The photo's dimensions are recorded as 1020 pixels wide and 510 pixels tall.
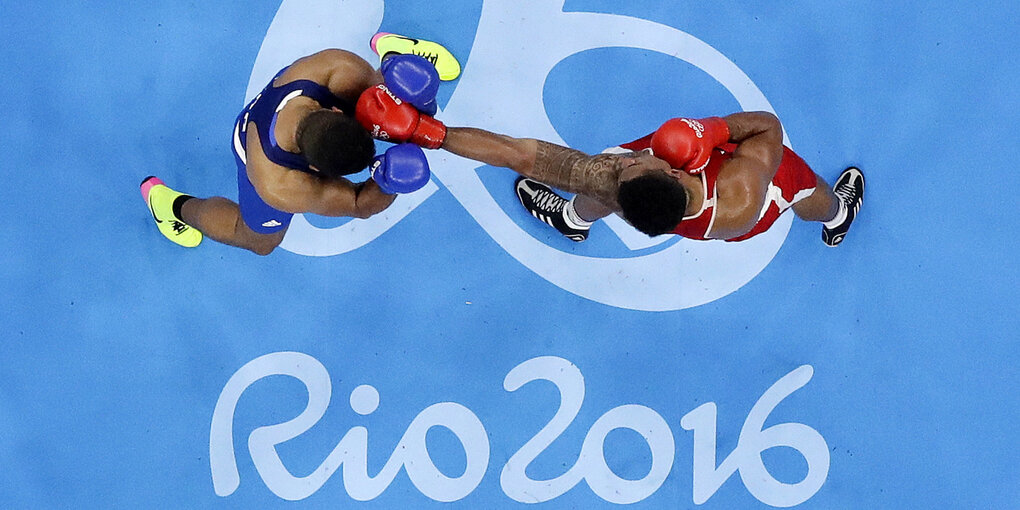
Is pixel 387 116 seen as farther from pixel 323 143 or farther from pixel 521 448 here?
pixel 521 448

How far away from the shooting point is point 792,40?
409cm

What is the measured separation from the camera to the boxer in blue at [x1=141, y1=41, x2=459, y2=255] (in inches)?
106

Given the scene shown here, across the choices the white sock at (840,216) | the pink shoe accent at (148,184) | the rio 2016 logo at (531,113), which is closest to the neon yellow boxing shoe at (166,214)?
the pink shoe accent at (148,184)

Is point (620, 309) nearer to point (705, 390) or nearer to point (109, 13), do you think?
point (705, 390)

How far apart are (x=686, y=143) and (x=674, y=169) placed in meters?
0.11

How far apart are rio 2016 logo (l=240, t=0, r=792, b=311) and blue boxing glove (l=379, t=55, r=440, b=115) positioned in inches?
44.3

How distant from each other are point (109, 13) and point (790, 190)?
3.86m

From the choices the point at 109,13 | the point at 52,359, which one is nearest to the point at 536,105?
the point at 109,13

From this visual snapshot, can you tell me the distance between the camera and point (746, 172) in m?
2.96

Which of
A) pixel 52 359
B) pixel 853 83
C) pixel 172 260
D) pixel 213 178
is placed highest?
pixel 853 83

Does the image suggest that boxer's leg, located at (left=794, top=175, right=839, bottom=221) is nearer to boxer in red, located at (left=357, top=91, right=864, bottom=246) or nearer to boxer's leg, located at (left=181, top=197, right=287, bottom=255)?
boxer in red, located at (left=357, top=91, right=864, bottom=246)

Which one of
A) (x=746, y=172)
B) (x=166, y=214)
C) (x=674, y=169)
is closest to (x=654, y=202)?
(x=674, y=169)

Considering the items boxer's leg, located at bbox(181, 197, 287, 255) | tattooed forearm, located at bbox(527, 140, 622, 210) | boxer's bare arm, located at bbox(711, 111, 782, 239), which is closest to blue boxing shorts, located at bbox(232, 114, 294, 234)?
boxer's leg, located at bbox(181, 197, 287, 255)

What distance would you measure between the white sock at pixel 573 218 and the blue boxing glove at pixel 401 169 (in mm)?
1071
